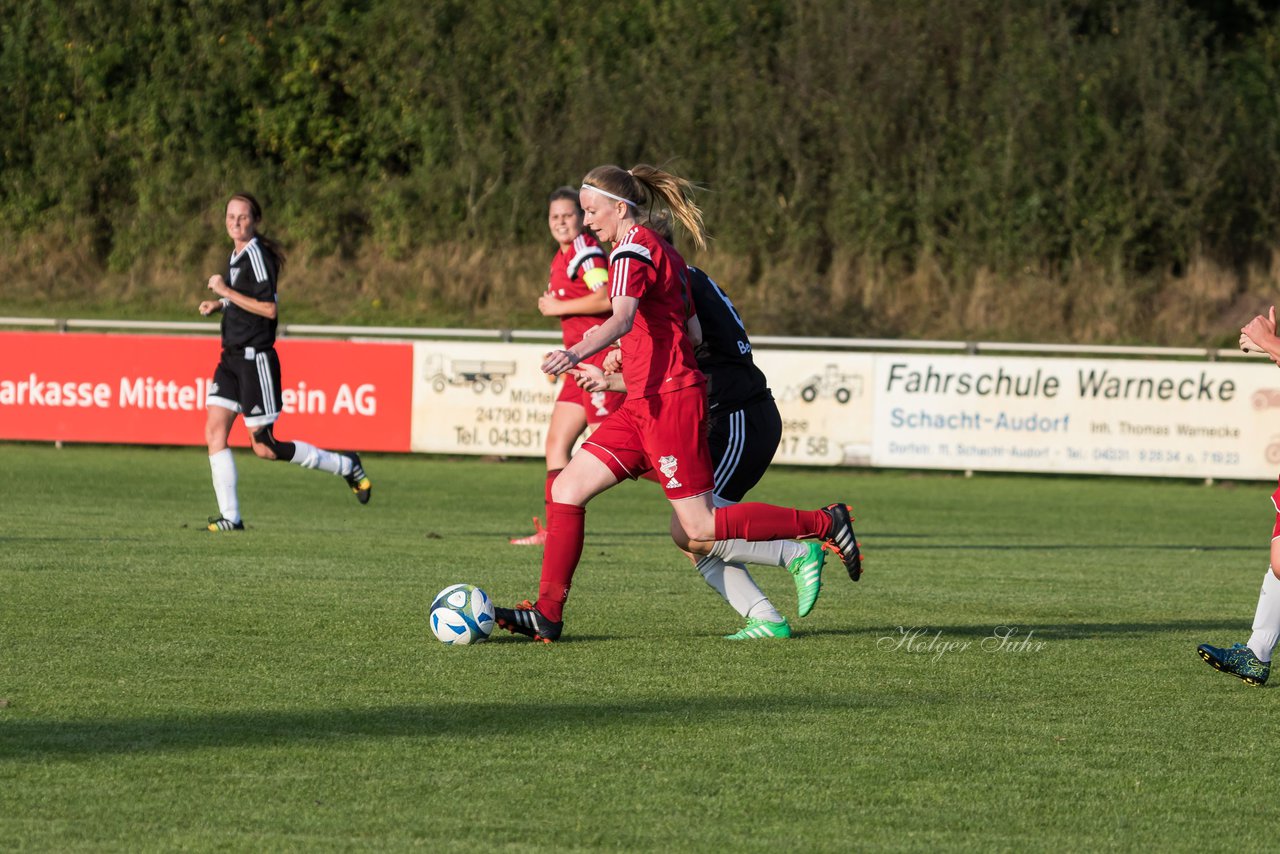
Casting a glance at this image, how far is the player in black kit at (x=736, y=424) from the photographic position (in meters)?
6.80

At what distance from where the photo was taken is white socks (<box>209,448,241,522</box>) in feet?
36.6

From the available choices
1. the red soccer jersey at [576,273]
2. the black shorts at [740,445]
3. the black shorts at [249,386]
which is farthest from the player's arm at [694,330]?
the black shorts at [249,386]

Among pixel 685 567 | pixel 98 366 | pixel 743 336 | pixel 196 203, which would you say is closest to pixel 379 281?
pixel 196 203

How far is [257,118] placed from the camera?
104ft

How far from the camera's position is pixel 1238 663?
6.30m

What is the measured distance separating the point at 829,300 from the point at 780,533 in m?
20.4

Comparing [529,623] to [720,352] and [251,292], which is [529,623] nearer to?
[720,352]

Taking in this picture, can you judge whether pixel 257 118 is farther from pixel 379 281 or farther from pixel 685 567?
pixel 685 567

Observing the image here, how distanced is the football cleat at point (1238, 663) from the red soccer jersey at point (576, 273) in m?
4.11

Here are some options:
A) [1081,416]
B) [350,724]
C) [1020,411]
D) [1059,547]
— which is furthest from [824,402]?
[350,724]

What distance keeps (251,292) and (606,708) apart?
20.8 ft

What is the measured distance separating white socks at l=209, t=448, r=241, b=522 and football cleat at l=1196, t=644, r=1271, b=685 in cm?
680

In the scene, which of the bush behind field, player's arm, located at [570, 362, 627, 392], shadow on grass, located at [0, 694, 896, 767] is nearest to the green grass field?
shadow on grass, located at [0, 694, 896, 767]

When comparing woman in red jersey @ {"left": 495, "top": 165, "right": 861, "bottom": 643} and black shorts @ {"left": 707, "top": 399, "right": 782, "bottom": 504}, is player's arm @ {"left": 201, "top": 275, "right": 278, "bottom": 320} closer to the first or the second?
woman in red jersey @ {"left": 495, "top": 165, "right": 861, "bottom": 643}
